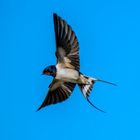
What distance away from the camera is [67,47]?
5023 mm

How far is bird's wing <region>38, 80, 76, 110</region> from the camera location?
532cm

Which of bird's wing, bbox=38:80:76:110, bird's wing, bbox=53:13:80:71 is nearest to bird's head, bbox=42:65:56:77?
bird's wing, bbox=53:13:80:71

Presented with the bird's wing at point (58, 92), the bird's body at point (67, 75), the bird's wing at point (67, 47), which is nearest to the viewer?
the bird's wing at point (67, 47)

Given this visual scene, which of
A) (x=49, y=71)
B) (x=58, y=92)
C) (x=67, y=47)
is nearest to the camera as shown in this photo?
(x=49, y=71)

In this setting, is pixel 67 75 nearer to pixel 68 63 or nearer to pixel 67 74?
pixel 67 74

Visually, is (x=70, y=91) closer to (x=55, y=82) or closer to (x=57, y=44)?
(x=55, y=82)

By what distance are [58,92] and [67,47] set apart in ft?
1.70

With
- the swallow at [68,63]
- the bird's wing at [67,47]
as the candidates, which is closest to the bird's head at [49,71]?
the swallow at [68,63]

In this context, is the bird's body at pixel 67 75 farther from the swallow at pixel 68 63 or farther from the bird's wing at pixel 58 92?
the bird's wing at pixel 58 92

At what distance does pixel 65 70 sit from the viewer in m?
5.03

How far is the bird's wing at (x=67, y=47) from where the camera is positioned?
4832mm

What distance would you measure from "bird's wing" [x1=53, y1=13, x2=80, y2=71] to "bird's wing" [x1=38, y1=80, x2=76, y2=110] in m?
0.32

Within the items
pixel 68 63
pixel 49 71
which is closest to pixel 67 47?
pixel 68 63

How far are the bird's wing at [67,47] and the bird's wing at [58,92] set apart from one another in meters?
0.32
